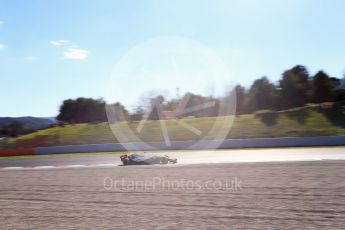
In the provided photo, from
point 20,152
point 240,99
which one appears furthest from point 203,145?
point 240,99

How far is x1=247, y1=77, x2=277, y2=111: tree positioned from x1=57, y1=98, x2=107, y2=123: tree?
122 ft

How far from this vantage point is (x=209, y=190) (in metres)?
9.52

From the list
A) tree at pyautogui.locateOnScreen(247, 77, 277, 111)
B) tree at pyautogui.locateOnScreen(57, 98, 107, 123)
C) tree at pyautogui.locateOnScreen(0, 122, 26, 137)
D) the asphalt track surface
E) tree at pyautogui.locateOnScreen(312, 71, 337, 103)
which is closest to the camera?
the asphalt track surface

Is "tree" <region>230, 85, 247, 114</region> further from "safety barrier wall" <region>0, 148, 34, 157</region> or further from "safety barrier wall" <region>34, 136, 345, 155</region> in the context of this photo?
"safety barrier wall" <region>0, 148, 34, 157</region>

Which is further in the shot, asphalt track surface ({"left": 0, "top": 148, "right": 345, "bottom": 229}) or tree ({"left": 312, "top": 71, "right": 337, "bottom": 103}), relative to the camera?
tree ({"left": 312, "top": 71, "right": 337, "bottom": 103})

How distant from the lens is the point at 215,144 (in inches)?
1323

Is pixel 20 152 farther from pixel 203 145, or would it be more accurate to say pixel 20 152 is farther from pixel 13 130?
pixel 13 130

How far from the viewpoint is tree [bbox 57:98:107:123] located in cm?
8326

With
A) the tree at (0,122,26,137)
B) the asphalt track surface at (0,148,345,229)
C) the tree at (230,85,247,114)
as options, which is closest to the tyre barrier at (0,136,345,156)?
the asphalt track surface at (0,148,345,229)

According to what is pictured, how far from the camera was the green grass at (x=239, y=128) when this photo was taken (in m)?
36.8

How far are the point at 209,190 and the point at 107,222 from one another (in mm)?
3453

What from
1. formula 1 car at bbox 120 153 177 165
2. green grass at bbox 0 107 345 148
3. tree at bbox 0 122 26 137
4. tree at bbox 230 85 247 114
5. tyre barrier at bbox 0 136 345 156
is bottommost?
formula 1 car at bbox 120 153 177 165

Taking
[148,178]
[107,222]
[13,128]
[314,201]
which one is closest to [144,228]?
[107,222]

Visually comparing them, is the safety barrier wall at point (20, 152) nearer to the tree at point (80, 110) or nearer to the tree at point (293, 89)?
the tree at point (293, 89)
